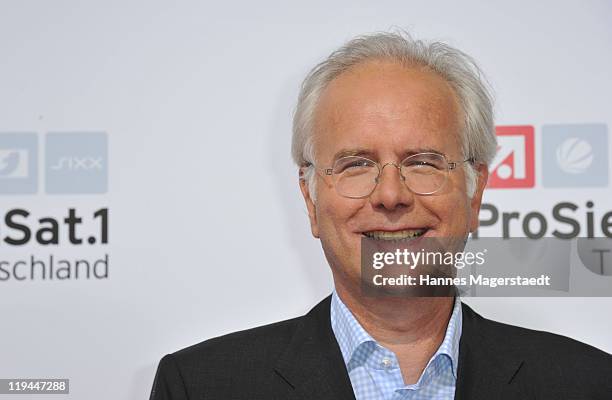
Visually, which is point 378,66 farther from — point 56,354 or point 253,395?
point 56,354

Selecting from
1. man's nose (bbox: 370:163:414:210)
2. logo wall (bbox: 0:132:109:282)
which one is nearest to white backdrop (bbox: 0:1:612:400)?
logo wall (bbox: 0:132:109:282)

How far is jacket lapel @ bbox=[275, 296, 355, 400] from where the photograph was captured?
139 cm

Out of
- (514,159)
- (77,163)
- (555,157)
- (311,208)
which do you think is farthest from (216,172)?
(555,157)

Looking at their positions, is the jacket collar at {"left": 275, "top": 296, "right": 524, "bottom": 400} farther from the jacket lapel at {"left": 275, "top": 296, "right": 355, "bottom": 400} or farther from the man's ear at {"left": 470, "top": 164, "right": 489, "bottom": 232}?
the man's ear at {"left": 470, "top": 164, "right": 489, "bottom": 232}

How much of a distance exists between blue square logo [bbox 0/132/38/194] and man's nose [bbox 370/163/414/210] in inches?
39.3

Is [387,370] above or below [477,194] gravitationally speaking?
below

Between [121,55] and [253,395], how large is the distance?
3.22 feet

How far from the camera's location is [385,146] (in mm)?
1395

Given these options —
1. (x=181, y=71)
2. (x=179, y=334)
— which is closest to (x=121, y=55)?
(x=181, y=71)

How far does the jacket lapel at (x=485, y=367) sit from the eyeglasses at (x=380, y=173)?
0.98ft

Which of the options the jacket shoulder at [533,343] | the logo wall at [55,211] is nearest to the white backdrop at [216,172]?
the logo wall at [55,211]

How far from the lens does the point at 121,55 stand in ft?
6.54

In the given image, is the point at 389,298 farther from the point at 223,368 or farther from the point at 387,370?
the point at 223,368

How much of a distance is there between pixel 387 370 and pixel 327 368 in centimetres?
11
